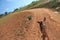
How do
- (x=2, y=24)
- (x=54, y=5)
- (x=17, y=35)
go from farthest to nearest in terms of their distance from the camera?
1. (x=54, y=5)
2. (x=2, y=24)
3. (x=17, y=35)

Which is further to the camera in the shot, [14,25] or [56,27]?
[56,27]

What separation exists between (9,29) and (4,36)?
114 cm

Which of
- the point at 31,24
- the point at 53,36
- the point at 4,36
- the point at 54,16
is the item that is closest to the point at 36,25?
the point at 31,24

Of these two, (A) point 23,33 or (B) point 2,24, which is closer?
(A) point 23,33

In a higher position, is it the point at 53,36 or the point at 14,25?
the point at 14,25

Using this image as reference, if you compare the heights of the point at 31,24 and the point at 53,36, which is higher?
the point at 31,24

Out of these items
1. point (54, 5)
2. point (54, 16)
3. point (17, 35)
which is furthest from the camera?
point (54, 5)

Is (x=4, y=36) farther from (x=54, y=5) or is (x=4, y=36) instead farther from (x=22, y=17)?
(x=54, y=5)

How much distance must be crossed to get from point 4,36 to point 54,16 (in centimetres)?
783

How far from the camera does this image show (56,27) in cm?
Answer: 2333

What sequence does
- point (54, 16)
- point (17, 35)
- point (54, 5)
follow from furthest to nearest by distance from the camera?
point (54, 5) → point (54, 16) → point (17, 35)

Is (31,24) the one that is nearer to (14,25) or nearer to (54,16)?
(14,25)

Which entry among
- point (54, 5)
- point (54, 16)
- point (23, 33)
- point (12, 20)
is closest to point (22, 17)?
point (12, 20)

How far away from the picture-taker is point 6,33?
825 inches
